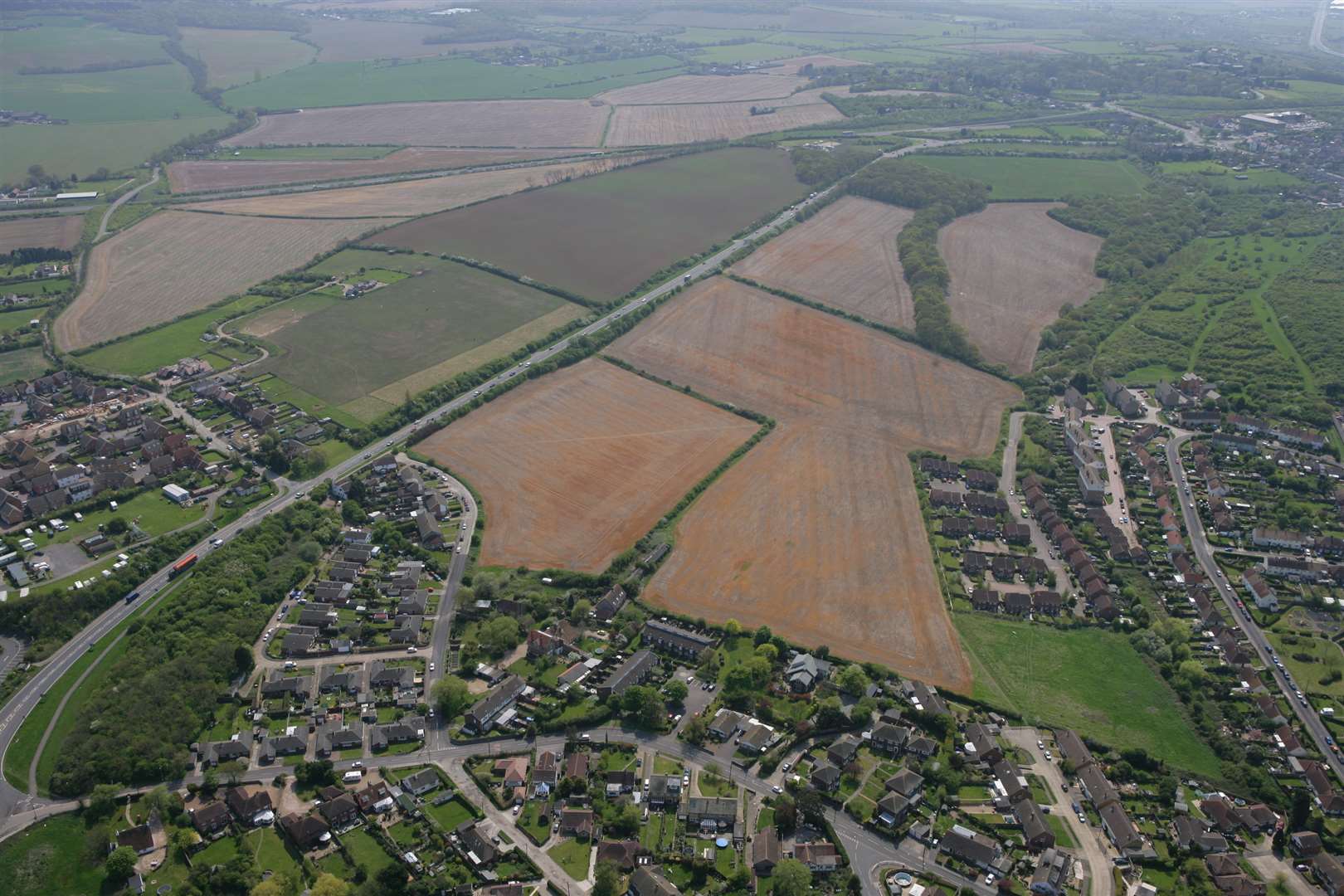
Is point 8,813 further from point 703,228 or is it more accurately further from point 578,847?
point 703,228

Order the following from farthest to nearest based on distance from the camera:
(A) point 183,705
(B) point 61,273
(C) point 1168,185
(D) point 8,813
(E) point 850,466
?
(C) point 1168,185, (B) point 61,273, (E) point 850,466, (A) point 183,705, (D) point 8,813

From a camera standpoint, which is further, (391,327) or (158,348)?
(391,327)

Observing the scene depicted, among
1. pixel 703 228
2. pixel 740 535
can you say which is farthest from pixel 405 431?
pixel 703 228

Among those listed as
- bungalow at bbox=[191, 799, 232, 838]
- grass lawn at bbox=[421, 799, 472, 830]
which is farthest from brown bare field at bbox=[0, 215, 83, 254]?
grass lawn at bbox=[421, 799, 472, 830]

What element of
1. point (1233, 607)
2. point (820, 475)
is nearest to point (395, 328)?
point (820, 475)

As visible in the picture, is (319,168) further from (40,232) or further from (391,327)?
(391,327)
